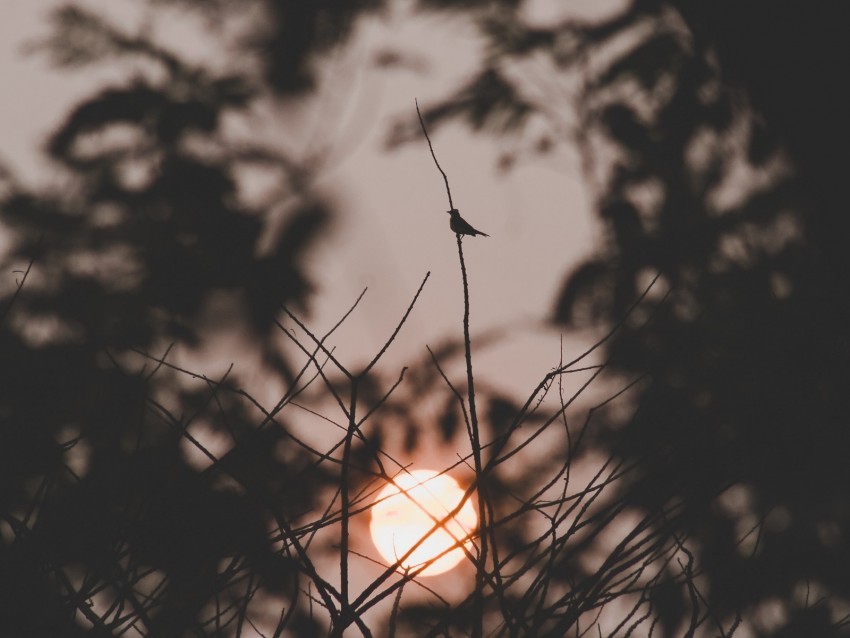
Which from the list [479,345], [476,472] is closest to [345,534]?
[476,472]

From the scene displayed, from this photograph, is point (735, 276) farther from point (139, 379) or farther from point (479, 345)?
point (139, 379)

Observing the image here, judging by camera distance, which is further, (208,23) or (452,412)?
(208,23)

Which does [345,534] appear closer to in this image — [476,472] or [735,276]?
[476,472]

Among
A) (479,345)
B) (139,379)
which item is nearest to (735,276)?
(479,345)

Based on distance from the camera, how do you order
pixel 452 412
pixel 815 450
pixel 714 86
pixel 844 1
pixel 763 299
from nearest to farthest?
pixel 844 1
pixel 815 450
pixel 452 412
pixel 763 299
pixel 714 86

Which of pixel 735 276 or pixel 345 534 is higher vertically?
pixel 735 276

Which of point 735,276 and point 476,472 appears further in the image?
point 735,276

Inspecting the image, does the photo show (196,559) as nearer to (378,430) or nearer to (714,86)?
(378,430)

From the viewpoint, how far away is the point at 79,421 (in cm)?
219

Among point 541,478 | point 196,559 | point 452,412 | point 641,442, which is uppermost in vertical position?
point 452,412

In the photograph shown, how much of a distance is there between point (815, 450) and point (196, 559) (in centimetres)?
164

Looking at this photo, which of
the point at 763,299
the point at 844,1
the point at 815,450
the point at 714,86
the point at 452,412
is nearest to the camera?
the point at 844,1

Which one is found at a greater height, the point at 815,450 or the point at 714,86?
the point at 714,86

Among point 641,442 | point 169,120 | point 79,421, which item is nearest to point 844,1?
point 641,442
